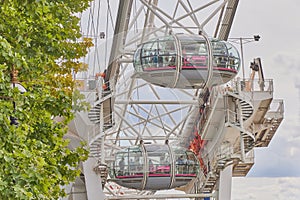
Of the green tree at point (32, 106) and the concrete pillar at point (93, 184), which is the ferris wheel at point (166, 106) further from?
the green tree at point (32, 106)

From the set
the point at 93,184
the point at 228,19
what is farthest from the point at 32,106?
the point at 228,19

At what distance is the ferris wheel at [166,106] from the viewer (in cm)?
2616

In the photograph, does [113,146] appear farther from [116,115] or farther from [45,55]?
[45,55]

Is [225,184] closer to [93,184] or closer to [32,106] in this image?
[93,184]

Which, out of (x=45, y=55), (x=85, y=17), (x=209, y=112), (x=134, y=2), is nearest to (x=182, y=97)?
(x=209, y=112)

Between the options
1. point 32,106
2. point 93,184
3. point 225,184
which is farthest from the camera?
Result: point 225,184

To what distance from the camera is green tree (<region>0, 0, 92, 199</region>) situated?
33.1 feet

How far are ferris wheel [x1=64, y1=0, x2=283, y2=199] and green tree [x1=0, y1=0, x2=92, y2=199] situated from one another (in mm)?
10741

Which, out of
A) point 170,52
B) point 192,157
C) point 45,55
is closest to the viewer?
point 45,55

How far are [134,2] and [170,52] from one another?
7131 mm

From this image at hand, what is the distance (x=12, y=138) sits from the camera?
10312 millimetres

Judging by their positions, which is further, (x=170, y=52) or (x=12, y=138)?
(x=170, y=52)

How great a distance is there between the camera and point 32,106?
1216cm

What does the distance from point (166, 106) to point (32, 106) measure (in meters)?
22.2
